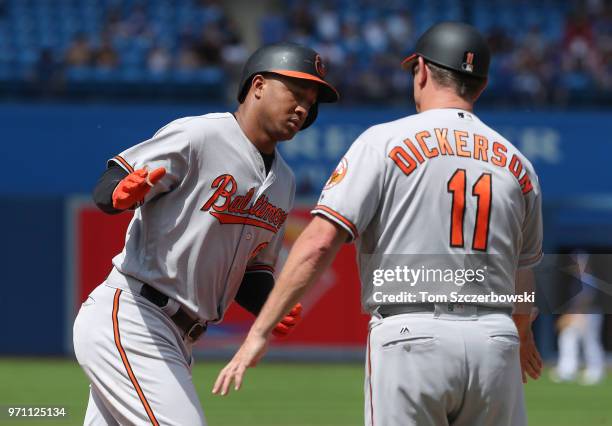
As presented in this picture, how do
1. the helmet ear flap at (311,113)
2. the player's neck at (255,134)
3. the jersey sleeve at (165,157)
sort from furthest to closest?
the helmet ear flap at (311,113)
the player's neck at (255,134)
the jersey sleeve at (165,157)

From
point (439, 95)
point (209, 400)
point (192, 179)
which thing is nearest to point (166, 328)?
point (192, 179)

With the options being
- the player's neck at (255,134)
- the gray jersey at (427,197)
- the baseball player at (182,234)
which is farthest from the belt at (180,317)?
the gray jersey at (427,197)

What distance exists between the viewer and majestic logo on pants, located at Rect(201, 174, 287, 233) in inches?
177

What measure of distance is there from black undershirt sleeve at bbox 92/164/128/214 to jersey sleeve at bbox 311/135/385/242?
3.29 feet

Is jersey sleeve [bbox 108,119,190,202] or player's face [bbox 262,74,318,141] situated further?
player's face [bbox 262,74,318,141]

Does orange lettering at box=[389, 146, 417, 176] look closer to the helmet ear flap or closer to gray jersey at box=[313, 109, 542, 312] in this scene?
gray jersey at box=[313, 109, 542, 312]

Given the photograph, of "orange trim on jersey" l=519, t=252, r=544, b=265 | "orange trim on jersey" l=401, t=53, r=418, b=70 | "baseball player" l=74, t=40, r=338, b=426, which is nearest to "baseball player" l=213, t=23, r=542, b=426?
"orange trim on jersey" l=401, t=53, r=418, b=70

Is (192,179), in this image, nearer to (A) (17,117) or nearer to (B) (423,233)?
(B) (423,233)

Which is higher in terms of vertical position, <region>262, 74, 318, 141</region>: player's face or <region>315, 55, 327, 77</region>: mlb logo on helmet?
<region>315, 55, 327, 77</region>: mlb logo on helmet

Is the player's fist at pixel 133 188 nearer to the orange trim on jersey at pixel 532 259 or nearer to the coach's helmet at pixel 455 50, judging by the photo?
the coach's helmet at pixel 455 50

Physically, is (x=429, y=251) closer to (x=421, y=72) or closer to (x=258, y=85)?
(x=421, y=72)

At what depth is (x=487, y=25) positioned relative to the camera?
19297mm

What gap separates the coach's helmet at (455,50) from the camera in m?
3.83

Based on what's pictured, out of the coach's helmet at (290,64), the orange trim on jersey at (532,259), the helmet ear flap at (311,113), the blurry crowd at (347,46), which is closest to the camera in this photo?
the orange trim on jersey at (532,259)
